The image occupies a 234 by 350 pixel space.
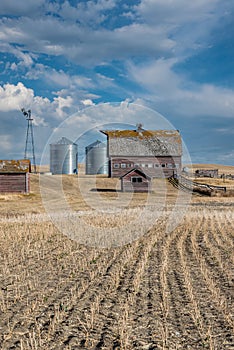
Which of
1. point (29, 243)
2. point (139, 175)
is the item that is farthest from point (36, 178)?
point (29, 243)

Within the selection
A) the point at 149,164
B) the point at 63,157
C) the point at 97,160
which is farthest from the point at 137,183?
the point at 63,157

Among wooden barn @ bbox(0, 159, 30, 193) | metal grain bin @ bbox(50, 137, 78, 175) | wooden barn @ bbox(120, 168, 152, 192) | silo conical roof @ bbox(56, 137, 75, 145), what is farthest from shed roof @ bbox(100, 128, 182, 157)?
wooden barn @ bbox(0, 159, 30, 193)

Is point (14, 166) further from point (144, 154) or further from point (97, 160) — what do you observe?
point (97, 160)

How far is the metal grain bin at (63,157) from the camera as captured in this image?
233ft

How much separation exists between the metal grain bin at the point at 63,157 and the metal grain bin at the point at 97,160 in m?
2.66

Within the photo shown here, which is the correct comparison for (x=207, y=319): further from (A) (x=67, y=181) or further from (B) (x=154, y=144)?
(B) (x=154, y=144)

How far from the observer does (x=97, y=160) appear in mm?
71688

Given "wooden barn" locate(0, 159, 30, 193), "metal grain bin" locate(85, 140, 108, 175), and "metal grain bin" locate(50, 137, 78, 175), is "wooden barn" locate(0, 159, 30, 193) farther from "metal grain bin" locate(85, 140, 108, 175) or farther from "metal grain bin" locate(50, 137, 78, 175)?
"metal grain bin" locate(85, 140, 108, 175)

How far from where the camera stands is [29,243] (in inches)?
659

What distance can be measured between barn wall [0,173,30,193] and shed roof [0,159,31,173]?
447 millimetres

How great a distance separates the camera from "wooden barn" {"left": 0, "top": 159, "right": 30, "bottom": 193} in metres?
45.2

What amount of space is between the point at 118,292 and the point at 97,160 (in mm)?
62441

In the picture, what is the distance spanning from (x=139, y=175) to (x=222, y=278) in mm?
39723

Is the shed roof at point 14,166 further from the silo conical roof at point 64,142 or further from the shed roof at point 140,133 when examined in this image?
the silo conical roof at point 64,142
